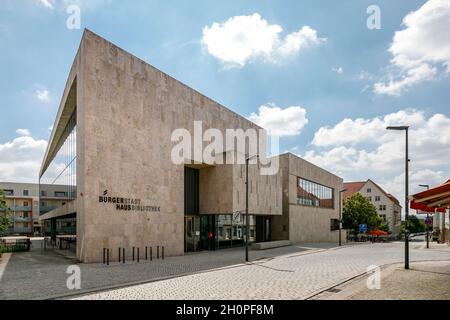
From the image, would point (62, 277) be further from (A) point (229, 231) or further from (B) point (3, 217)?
(A) point (229, 231)

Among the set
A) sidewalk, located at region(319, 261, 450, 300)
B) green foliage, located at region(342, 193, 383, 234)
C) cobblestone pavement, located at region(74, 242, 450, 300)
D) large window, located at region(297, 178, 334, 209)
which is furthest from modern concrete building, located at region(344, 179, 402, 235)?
sidewalk, located at region(319, 261, 450, 300)

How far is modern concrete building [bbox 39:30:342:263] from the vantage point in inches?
828

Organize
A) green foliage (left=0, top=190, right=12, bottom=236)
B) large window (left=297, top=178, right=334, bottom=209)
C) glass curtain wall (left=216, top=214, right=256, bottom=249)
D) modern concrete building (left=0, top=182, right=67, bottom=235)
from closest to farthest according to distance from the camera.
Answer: green foliage (left=0, top=190, right=12, bottom=236) → glass curtain wall (left=216, top=214, right=256, bottom=249) → large window (left=297, top=178, right=334, bottom=209) → modern concrete building (left=0, top=182, right=67, bottom=235)

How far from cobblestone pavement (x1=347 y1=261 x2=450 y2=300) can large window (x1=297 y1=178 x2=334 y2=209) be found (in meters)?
30.7

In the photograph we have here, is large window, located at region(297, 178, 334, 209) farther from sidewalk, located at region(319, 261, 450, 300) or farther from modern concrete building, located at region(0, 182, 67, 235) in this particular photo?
modern concrete building, located at region(0, 182, 67, 235)

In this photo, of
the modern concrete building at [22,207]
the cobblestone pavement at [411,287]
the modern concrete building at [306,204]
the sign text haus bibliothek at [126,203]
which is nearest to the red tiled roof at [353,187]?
the modern concrete building at [306,204]

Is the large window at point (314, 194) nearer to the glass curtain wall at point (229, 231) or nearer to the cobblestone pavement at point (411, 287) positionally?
the glass curtain wall at point (229, 231)

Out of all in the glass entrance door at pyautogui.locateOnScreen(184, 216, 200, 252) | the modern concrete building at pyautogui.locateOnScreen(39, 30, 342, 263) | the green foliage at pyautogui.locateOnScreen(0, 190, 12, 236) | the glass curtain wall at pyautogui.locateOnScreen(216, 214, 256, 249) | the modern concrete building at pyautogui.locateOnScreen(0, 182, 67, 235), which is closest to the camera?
the modern concrete building at pyautogui.locateOnScreen(39, 30, 342, 263)

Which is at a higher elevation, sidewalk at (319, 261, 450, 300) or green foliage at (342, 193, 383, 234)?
sidewalk at (319, 261, 450, 300)

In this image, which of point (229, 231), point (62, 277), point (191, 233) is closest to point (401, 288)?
point (62, 277)

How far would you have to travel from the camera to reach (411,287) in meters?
11.7

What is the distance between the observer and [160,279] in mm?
14141
